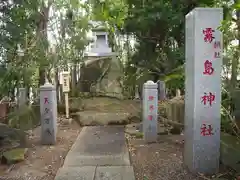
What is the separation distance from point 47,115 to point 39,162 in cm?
152

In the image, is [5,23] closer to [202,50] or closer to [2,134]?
[2,134]

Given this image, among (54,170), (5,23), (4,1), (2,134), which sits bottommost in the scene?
(54,170)

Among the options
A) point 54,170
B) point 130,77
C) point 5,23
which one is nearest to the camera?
point 54,170

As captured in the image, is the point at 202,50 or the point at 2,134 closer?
the point at 202,50

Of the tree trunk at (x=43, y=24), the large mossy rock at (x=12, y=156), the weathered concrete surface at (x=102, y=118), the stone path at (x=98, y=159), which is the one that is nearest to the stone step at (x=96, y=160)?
the stone path at (x=98, y=159)

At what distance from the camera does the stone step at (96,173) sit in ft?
13.4

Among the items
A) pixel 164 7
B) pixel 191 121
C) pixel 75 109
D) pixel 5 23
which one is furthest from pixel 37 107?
pixel 191 121

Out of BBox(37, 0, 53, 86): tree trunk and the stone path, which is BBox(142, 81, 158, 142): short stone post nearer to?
the stone path

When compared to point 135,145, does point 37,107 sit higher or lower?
higher

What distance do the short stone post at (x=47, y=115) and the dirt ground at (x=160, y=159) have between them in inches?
71.9

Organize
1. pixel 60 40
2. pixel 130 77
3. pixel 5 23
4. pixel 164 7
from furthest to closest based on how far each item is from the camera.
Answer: pixel 130 77
pixel 60 40
pixel 164 7
pixel 5 23

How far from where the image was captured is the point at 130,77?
12.9 meters

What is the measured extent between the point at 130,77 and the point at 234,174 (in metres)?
9.27

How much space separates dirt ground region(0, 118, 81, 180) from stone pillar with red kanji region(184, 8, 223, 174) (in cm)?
236
